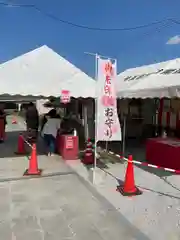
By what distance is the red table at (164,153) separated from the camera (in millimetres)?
→ 7415

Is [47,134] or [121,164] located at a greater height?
[47,134]

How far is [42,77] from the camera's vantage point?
9.12m

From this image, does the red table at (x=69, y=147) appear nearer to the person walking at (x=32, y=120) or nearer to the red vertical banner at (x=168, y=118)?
the person walking at (x=32, y=120)

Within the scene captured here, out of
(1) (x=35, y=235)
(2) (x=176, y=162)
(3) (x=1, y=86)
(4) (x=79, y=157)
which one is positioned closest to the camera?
(1) (x=35, y=235)

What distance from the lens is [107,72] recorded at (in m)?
6.45

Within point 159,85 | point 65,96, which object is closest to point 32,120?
point 65,96

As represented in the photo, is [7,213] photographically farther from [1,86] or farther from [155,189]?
[1,86]

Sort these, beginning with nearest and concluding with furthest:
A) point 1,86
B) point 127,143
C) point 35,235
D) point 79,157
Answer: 1. point 35,235
2. point 1,86
3. point 79,157
4. point 127,143

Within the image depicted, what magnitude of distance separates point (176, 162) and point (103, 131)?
229cm

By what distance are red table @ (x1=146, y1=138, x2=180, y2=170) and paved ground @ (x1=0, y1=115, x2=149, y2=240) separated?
244 centimetres

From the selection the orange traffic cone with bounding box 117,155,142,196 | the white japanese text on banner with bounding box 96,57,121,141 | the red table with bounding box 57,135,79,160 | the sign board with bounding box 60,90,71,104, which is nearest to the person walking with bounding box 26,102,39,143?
the red table with bounding box 57,135,79,160

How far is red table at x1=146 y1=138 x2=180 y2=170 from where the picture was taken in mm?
7415

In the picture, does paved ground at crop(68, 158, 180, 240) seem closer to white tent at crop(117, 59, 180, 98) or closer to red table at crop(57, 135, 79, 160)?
red table at crop(57, 135, 79, 160)

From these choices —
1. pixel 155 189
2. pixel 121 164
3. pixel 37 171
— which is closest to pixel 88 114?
pixel 121 164
